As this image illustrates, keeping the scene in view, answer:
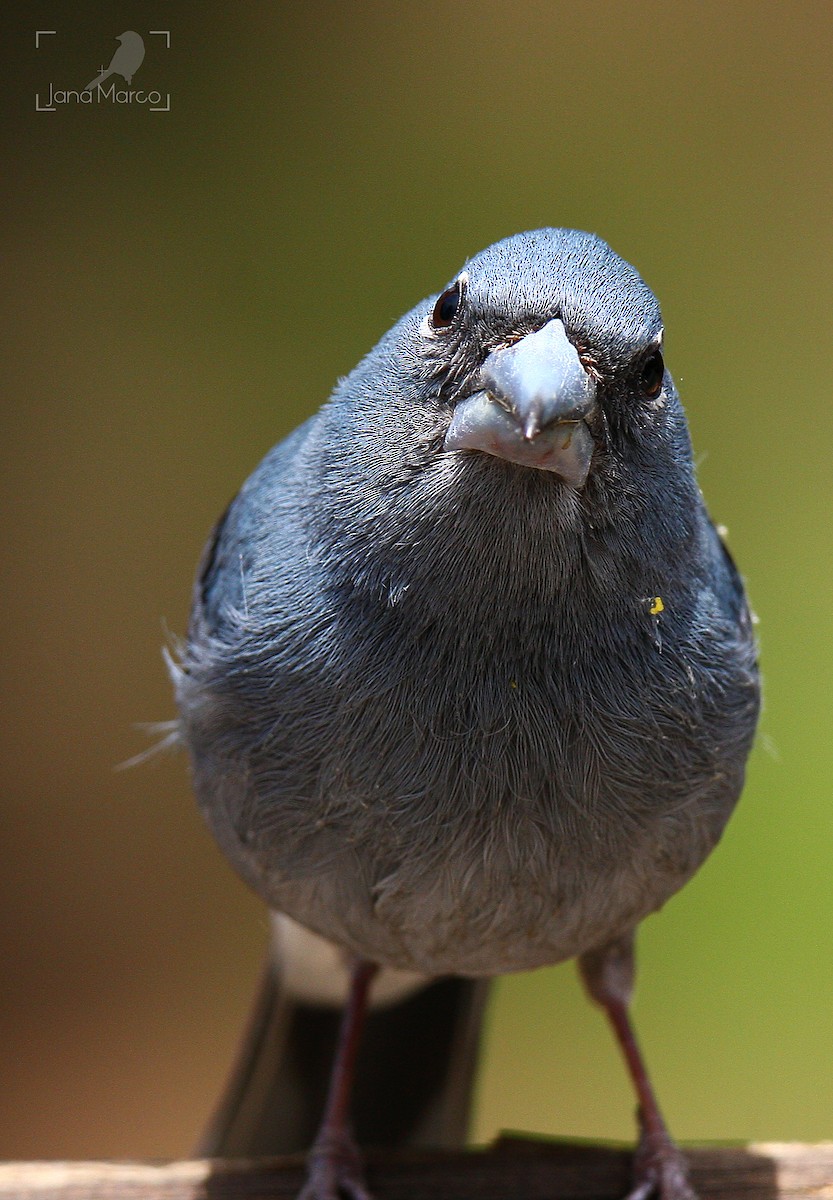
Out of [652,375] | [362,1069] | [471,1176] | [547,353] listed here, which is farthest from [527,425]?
[362,1069]

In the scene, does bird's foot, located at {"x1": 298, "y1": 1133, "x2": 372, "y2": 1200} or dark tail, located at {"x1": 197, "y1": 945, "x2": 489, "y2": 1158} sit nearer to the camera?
bird's foot, located at {"x1": 298, "y1": 1133, "x2": 372, "y2": 1200}

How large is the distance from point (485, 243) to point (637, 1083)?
3023 mm

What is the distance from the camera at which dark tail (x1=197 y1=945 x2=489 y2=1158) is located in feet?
11.8

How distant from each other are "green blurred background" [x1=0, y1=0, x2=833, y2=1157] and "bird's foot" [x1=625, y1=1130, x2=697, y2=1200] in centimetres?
217

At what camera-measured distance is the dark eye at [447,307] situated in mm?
2189

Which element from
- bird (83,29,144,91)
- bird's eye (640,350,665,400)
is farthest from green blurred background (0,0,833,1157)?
bird's eye (640,350,665,400)

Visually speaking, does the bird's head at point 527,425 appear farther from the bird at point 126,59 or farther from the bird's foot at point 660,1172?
the bird at point 126,59

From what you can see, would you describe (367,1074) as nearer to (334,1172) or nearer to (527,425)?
(334,1172)

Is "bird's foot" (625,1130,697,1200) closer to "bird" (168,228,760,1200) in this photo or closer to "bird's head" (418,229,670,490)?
"bird" (168,228,760,1200)

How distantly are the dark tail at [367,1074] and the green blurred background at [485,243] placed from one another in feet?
6.00

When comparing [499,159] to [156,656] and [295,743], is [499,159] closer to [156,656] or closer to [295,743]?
[156,656]

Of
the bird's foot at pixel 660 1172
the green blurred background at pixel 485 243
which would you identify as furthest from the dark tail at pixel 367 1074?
the green blurred background at pixel 485 243

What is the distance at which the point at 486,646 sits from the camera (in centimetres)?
229

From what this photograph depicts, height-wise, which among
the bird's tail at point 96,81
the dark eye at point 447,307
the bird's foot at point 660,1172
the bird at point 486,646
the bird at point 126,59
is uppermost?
the bird at point 126,59
